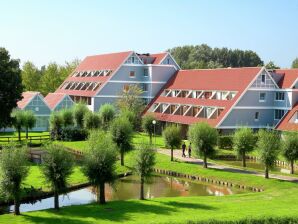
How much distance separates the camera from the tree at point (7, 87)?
2239 inches

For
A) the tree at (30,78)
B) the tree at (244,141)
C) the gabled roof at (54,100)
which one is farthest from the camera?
the tree at (30,78)

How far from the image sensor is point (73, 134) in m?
70.6

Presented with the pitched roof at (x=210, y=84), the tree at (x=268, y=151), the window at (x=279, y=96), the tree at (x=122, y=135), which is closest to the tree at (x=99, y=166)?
the tree at (x=122, y=135)

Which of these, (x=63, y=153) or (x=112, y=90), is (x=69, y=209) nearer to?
(x=63, y=153)

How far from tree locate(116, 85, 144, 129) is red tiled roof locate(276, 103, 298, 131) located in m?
22.9

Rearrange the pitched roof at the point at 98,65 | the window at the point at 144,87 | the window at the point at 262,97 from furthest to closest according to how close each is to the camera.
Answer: the pitched roof at the point at 98,65 < the window at the point at 144,87 < the window at the point at 262,97

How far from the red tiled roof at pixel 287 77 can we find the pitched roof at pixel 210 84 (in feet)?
14.5

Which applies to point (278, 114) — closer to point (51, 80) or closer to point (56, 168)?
point (56, 168)

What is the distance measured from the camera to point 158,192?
41.0m

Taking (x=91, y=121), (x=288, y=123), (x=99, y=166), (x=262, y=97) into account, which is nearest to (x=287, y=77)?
(x=262, y=97)

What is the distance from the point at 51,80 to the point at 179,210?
8743cm

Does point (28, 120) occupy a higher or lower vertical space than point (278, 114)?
lower

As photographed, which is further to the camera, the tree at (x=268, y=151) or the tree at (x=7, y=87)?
the tree at (x=7, y=87)

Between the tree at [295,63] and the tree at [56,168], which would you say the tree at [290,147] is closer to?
the tree at [56,168]
